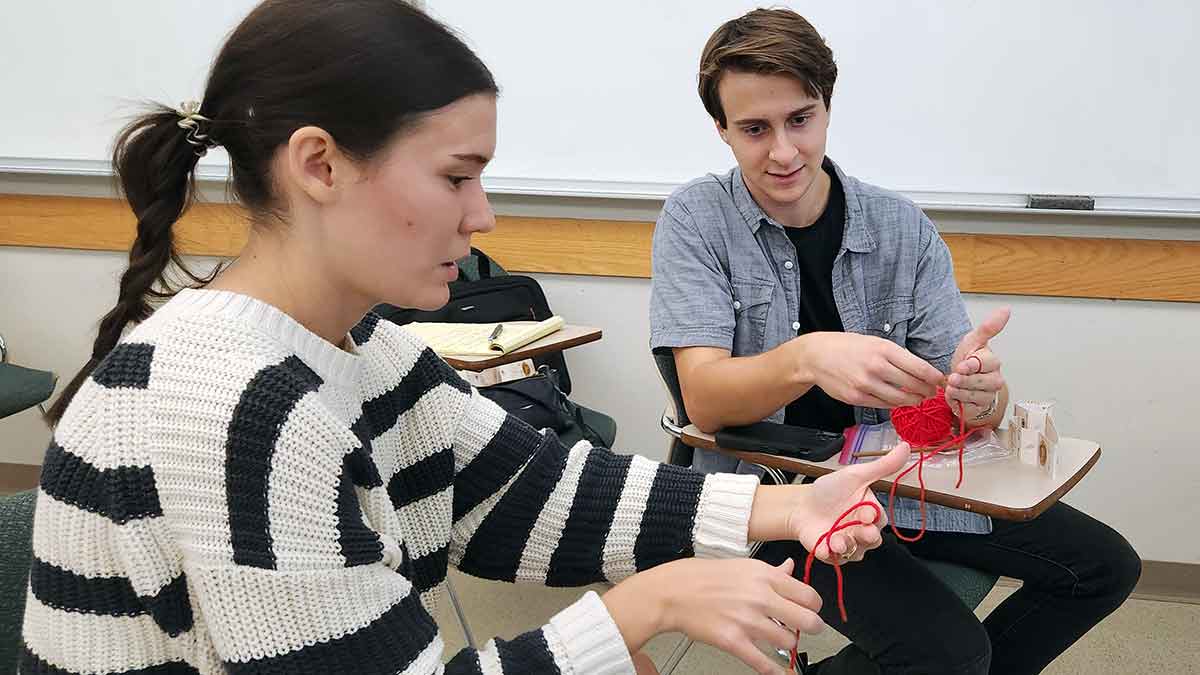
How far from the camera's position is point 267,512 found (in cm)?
79

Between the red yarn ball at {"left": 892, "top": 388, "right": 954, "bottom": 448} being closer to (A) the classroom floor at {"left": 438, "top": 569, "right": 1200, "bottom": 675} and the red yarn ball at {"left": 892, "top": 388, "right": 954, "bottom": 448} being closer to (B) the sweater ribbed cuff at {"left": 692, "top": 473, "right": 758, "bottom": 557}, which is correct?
(B) the sweater ribbed cuff at {"left": 692, "top": 473, "right": 758, "bottom": 557}

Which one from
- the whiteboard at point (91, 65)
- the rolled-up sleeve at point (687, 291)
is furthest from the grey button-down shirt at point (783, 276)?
the whiteboard at point (91, 65)

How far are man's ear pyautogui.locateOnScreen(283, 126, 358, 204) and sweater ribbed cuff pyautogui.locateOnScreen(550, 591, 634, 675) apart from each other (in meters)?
0.42

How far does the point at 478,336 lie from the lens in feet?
7.34

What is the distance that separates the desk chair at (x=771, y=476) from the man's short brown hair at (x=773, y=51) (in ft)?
1.59

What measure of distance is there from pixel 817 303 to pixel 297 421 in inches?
45.2

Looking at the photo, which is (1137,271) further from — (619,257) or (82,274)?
(82,274)

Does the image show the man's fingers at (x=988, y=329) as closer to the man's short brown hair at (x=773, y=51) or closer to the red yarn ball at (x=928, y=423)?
the red yarn ball at (x=928, y=423)

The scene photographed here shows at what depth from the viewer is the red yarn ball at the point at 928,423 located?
1.57 m

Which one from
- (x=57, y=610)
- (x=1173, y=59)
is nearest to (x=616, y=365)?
(x=1173, y=59)

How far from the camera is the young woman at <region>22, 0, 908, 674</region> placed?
0.79m

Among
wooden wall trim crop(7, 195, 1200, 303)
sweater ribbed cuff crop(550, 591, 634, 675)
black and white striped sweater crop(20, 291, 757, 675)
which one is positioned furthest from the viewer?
wooden wall trim crop(7, 195, 1200, 303)

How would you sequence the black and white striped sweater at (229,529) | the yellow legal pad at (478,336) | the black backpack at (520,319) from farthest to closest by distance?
the black backpack at (520,319)
the yellow legal pad at (478,336)
the black and white striped sweater at (229,529)

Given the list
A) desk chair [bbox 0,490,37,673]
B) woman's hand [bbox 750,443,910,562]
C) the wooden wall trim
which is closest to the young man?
woman's hand [bbox 750,443,910,562]
